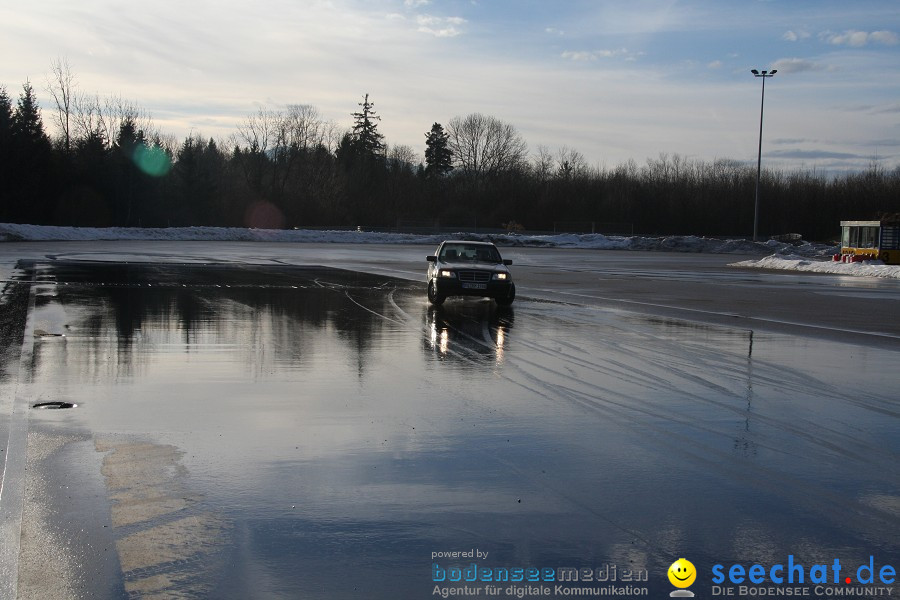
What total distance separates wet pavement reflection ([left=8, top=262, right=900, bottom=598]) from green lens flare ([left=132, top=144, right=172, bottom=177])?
79331 mm

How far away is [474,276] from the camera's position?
20.7 meters


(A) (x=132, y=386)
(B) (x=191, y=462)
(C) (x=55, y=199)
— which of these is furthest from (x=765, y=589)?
(C) (x=55, y=199)

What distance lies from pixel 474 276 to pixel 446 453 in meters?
13.6

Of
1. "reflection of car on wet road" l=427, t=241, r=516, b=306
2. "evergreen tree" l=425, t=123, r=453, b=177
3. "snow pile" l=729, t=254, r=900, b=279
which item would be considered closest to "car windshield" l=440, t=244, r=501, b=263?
"reflection of car on wet road" l=427, t=241, r=516, b=306

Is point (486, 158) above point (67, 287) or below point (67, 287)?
above

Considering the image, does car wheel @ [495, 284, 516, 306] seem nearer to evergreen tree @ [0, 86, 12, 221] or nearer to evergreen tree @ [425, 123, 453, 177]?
evergreen tree @ [0, 86, 12, 221]

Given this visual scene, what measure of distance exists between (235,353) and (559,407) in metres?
5.23

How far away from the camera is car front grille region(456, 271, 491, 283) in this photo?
20.6 metres

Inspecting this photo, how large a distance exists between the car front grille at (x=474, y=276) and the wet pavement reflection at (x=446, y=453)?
5.81 meters

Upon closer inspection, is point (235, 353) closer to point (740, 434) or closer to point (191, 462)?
point (191, 462)

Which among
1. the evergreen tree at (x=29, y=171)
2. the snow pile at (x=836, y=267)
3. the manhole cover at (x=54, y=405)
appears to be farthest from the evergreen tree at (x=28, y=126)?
the manhole cover at (x=54, y=405)

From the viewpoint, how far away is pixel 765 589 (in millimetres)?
4621

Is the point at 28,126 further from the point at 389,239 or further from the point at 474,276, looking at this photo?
the point at 474,276

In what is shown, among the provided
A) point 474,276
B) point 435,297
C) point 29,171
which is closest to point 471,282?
point 474,276
